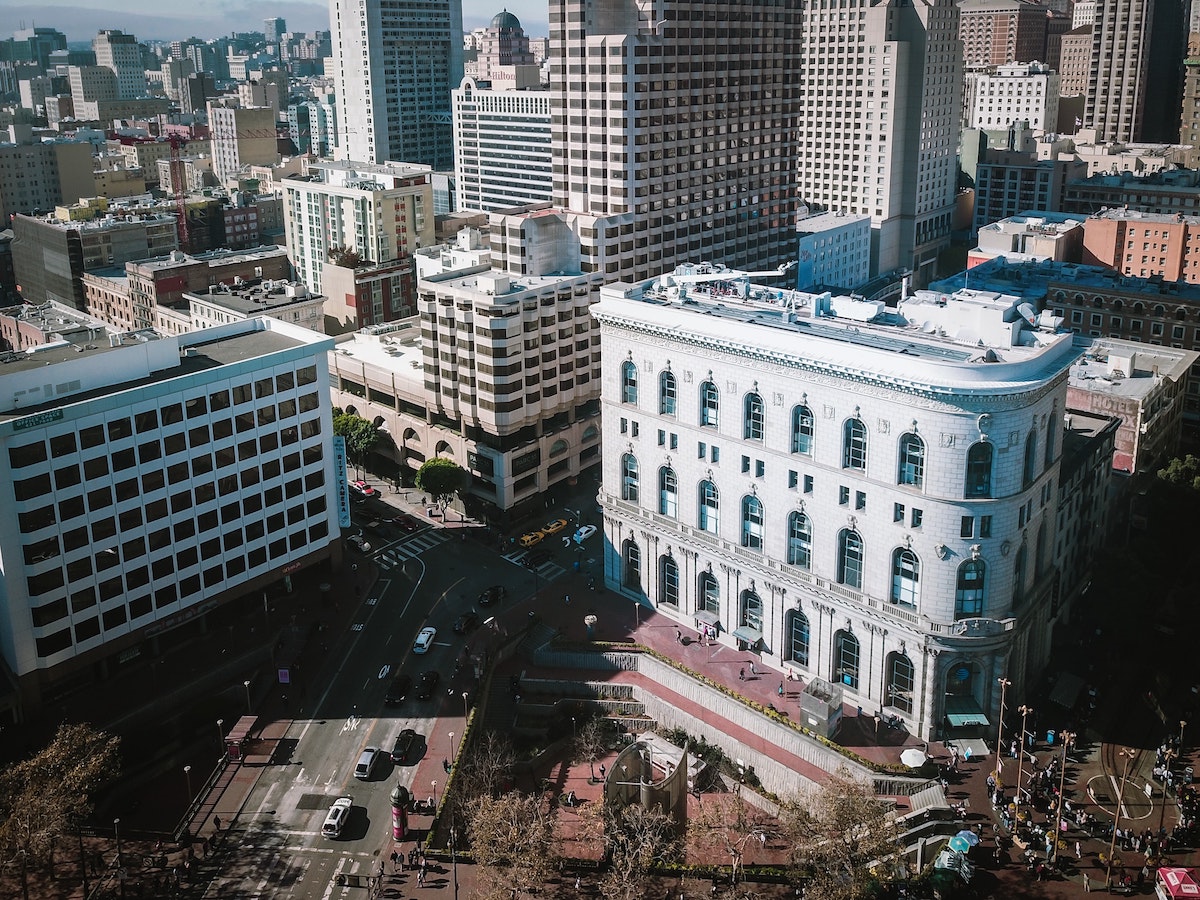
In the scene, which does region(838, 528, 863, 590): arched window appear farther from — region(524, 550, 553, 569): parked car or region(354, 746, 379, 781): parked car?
region(354, 746, 379, 781): parked car

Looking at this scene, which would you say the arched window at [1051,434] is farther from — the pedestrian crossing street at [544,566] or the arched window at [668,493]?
the pedestrian crossing street at [544,566]

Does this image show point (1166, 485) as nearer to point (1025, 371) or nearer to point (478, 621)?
point (1025, 371)

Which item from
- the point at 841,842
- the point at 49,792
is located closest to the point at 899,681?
the point at 841,842

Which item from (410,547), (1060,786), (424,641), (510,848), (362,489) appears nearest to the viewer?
(510,848)

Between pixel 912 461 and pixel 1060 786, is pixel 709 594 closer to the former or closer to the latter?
pixel 912 461

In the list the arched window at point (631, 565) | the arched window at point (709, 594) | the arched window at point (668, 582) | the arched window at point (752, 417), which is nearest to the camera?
the arched window at point (752, 417)

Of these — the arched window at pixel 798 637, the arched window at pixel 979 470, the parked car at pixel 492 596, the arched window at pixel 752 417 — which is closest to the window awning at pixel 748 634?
the arched window at pixel 798 637
